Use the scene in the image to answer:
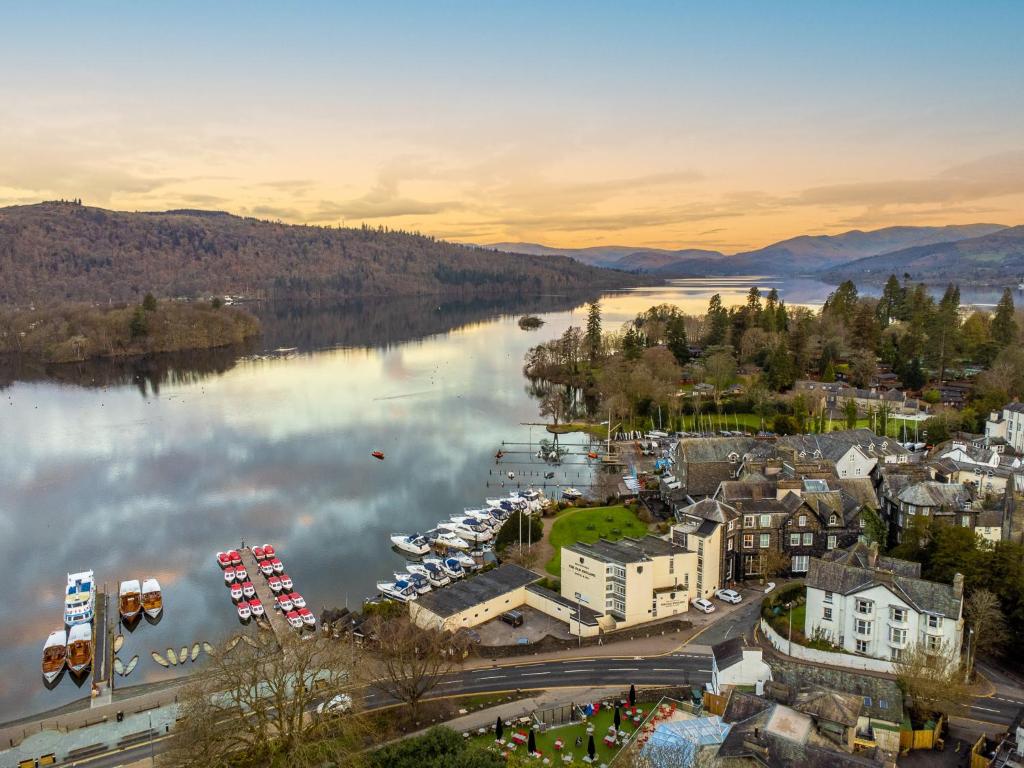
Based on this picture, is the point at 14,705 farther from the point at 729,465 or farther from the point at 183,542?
the point at 729,465

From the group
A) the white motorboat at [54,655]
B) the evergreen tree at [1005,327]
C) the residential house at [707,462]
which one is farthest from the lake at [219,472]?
the evergreen tree at [1005,327]

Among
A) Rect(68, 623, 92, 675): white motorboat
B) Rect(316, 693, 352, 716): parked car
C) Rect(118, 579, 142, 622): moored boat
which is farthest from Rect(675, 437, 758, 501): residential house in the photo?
Rect(68, 623, 92, 675): white motorboat

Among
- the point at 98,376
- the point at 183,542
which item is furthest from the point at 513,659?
the point at 98,376

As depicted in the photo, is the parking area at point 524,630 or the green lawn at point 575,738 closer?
the green lawn at point 575,738

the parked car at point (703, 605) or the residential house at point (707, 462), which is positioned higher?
the residential house at point (707, 462)

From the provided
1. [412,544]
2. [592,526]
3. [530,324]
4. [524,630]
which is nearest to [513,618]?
[524,630]

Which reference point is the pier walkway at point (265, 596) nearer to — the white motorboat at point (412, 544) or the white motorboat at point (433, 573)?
the white motorboat at point (433, 573)

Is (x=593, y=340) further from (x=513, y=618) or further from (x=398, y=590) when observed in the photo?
(x=513, y=618)
